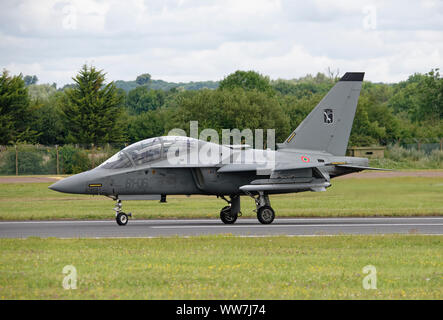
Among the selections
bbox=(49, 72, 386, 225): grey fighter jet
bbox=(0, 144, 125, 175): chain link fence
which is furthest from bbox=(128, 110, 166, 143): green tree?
bbox=(49, 72, 386, 225): grey fighter jet

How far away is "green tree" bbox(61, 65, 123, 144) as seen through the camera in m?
58.6

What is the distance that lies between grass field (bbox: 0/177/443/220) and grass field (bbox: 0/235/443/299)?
796cm

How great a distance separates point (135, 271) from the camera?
1177 cm

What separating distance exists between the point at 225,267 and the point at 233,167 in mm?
9186

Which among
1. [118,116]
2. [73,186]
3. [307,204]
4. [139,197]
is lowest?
[307,204]

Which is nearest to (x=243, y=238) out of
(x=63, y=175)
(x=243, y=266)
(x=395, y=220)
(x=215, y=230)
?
(x=215, y=230)

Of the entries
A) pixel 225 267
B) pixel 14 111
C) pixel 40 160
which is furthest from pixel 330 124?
pixel 14 111

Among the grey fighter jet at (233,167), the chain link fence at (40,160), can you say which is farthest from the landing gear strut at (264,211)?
the chain link fence at (40,160)

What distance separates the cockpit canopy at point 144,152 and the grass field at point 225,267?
16.5 ft

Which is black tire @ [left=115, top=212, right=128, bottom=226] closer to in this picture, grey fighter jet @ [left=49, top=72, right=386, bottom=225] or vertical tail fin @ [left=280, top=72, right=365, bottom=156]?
grey fighter jet @ [left=49, top=72, right=386, bottom=225]

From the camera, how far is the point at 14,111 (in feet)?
216

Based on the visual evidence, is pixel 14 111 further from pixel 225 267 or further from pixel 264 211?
pixel 225 267

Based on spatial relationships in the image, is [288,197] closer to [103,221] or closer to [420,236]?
[103,221]

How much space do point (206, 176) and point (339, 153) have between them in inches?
179
